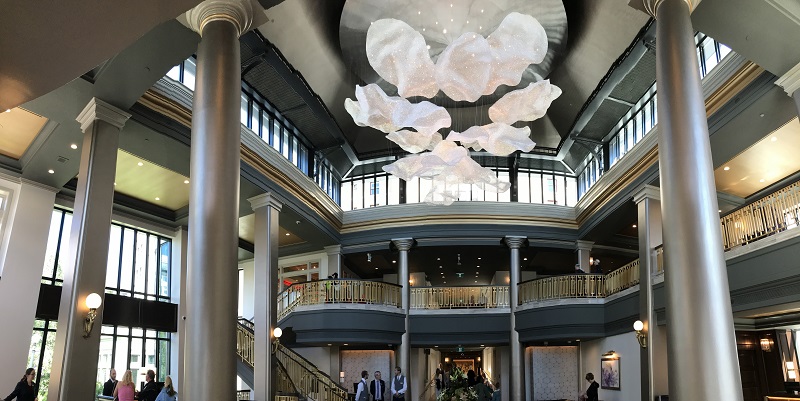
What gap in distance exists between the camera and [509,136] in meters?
8.78

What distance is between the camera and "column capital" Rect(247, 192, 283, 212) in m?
14.7

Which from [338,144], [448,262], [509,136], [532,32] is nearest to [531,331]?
Answer: [448,262]

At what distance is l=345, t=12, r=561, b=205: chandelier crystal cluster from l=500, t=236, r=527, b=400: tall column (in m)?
11.1

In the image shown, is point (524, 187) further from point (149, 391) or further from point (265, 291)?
point (149, 391)

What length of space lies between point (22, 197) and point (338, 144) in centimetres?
892

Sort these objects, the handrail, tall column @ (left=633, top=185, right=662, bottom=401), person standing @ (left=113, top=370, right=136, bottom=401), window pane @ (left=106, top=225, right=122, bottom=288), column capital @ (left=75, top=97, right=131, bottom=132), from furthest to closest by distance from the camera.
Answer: window pane @ (left=106, top=225, right=122, bottom=288) → the handrail → tall column @ (left=633, top=185, right=662, bottom=401) → person standing @ (left=113, top=370, right=136, bottom=401) → column capital @ (left=75, top=97, right=131, bottom=132)

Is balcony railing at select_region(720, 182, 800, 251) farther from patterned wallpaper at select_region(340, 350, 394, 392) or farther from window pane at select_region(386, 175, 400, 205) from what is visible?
patterned wallpaper at select_region(340, 350, 394, 392)

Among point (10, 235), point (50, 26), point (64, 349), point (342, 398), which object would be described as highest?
point (10, 235)

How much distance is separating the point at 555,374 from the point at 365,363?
6531 mm

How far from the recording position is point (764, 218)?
34.2 feet

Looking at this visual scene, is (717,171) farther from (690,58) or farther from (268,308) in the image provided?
(268,308)

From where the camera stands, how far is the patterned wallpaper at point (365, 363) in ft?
68.7

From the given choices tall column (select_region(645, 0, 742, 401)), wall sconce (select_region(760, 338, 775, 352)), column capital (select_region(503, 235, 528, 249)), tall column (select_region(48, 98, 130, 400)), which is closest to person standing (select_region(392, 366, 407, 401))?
column capital (select_region(503, 235, 528, 249))

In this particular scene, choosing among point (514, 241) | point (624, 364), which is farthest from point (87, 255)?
point (514, 241)
